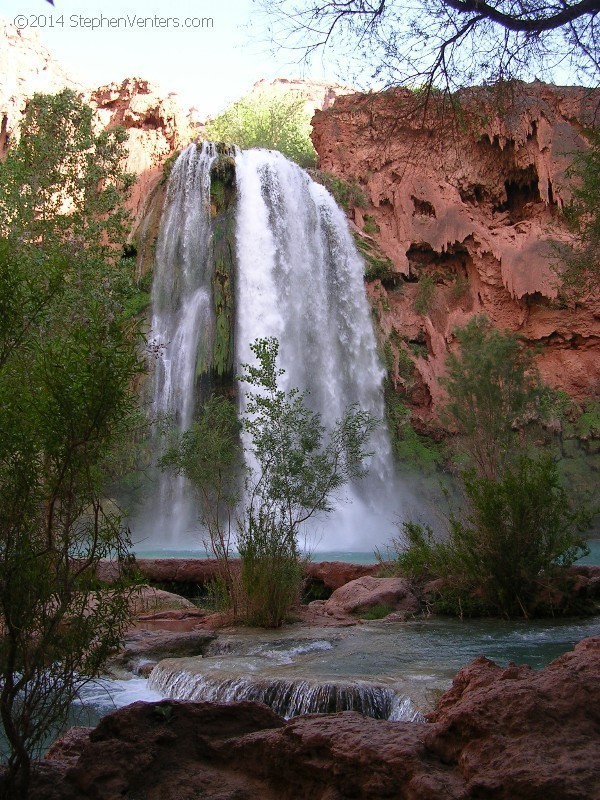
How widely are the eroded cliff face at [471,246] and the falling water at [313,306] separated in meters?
1.46

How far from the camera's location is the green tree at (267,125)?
4234 centimetres

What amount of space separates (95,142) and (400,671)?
36.1 ft

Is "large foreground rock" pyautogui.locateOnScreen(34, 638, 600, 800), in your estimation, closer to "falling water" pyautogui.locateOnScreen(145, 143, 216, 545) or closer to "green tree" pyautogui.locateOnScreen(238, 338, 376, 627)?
"green tree" pyautogui.locateOnScreen(238, 338, 376, 627)

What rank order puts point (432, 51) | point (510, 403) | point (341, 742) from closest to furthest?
point (341, 742) < point (432, 51) < point (510, 403)

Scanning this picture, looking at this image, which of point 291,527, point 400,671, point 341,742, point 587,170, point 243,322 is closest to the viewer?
point 341,742

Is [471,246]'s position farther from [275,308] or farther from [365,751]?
[365,751]

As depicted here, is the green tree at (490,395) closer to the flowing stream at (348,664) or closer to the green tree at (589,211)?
the green tree at (589,211)

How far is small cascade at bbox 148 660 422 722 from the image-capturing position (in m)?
5.23

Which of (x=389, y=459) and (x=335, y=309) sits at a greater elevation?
(x=335, y=309)

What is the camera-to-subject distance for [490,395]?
56.8ft

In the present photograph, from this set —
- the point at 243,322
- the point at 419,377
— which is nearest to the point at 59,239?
the point at 243,322

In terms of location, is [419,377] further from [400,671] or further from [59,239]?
[400,671]

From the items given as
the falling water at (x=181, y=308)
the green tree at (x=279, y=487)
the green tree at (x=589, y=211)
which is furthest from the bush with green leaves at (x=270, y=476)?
the falling water at (x=181, y=308)

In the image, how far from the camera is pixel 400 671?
6.31 meters
